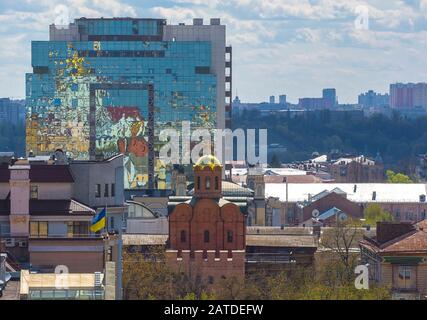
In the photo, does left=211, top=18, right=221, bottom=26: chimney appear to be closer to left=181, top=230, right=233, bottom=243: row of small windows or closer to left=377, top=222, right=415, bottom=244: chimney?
left=181, top=230, right=233, bottom=243: row of small windows

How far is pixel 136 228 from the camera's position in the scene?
56.3 meters

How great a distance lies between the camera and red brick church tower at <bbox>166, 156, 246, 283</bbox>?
46344 millimetres

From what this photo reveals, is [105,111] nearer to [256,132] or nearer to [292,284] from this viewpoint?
[256,132]

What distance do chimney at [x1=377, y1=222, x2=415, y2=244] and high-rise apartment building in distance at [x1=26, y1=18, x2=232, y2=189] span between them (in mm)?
63522

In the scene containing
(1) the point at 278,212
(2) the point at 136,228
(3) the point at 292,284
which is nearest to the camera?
(3) the point at 292,284

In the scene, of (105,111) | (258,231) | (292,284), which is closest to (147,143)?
(105,111)

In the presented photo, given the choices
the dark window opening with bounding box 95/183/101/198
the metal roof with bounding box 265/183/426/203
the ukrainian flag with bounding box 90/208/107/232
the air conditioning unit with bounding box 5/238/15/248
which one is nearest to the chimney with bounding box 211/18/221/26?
the metal roof with bounding box 265/183/426/203

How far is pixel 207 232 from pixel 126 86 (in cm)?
6149

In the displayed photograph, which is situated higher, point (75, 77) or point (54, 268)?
point (75, 77)

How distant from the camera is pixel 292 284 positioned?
40.2 meters

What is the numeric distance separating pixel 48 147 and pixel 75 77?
178 inches
